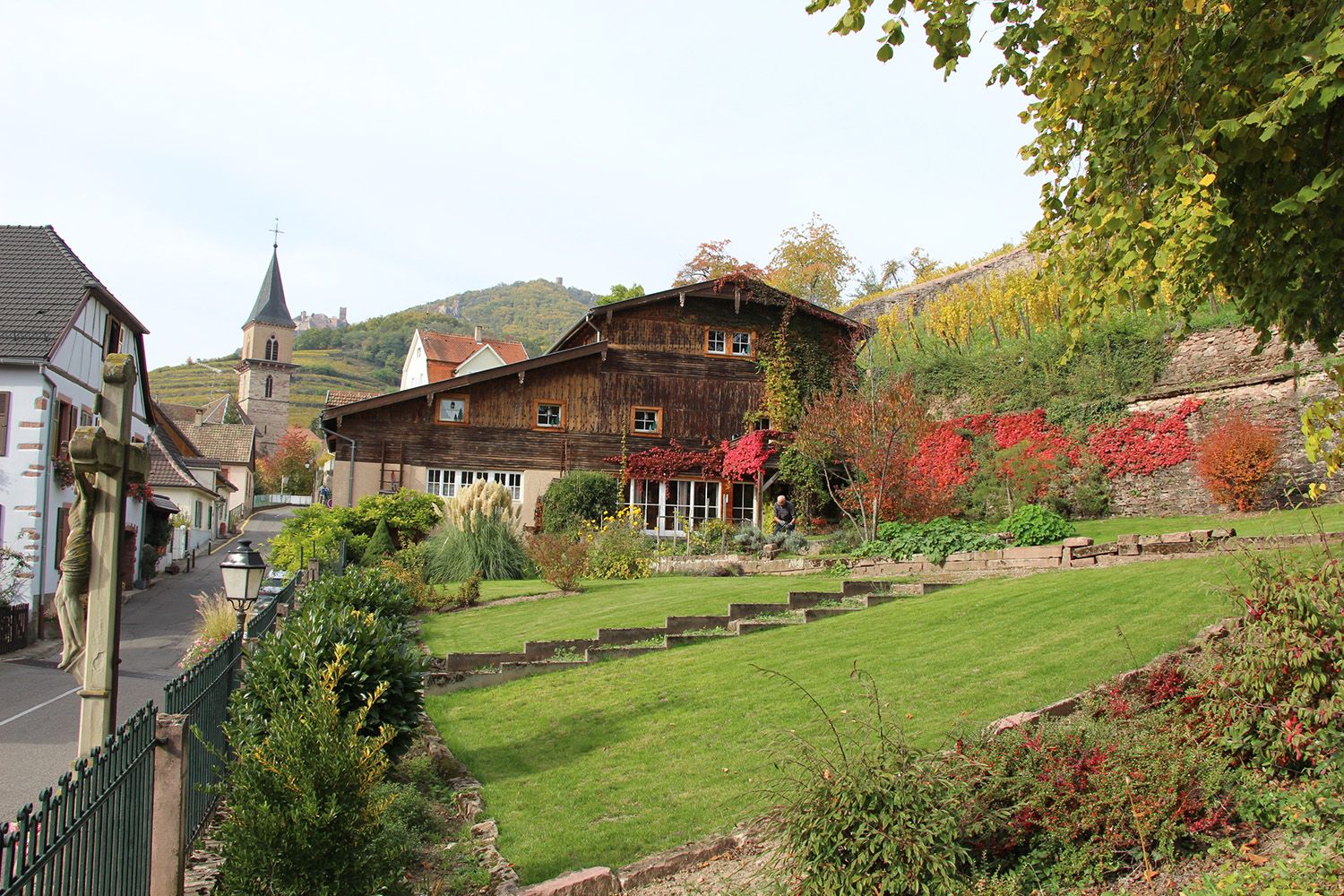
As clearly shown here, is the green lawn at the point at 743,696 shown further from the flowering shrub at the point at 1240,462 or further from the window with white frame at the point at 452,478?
the window with white frame at the point at 452,478

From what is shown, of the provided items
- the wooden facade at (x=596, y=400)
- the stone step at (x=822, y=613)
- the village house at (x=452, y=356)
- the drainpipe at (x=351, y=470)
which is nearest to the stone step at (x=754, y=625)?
the stone step at (x=822, y=613)

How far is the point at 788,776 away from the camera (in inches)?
210

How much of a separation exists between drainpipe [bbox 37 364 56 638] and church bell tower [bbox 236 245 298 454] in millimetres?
86294

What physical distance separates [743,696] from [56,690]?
13.3 meters

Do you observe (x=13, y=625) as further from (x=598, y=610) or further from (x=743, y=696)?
(x=743, y=696)

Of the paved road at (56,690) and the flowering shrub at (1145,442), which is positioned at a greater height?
the flowering shrub at (1145,442)

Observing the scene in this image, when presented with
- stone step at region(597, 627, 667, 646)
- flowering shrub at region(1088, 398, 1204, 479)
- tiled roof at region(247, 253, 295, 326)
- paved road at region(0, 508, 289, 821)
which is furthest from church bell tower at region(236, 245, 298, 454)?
stone step at region(597, 627, 667, 646)

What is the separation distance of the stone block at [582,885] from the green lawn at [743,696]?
0.49 meters

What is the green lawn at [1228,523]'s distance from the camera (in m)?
15.0

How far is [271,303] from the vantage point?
351 feet

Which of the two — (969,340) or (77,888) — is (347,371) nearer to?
(969,340)

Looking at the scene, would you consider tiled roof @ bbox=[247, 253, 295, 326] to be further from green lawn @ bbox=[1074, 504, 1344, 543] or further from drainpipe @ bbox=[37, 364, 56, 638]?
green lawn @ bbox=[1074, 504, 1344, 543]

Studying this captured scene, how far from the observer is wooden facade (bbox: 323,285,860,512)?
2922 cm

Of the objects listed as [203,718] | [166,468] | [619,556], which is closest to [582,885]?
[203,718]
